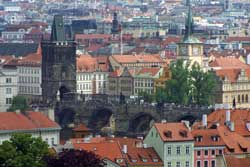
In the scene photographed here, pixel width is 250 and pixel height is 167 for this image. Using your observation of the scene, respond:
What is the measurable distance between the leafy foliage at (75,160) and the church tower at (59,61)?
203 ft

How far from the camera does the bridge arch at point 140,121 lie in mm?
117669

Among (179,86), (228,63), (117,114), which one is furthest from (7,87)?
(228,63)

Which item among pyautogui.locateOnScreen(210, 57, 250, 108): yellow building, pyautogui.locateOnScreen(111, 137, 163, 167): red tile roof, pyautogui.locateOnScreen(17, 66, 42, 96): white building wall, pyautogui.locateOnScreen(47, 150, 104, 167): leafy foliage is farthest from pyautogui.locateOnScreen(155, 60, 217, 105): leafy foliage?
pyautogui.locateOnScreen(47, 150, 104, 167): leafy foliage

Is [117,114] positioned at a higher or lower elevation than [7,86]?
lower

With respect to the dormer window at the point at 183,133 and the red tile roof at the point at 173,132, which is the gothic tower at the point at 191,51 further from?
the dormer window at the point at 183,133

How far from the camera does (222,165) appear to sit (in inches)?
3002

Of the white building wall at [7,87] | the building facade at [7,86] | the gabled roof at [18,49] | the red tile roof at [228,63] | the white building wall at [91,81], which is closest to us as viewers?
the building facade at [7,86]

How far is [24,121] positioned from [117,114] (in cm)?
3451

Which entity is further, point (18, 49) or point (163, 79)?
point (18, 49)

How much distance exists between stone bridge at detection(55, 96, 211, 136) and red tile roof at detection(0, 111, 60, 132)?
70.9 feet

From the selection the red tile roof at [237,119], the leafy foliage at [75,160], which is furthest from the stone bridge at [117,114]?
the leafy foliage at [75,160]

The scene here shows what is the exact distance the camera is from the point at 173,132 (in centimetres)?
8125

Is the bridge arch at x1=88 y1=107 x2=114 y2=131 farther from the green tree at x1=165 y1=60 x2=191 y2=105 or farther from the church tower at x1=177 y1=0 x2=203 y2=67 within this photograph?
the church tower at x1=177 y1=0 x2=203 y2=67

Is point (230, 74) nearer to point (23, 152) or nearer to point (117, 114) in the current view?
point (117, 114)
